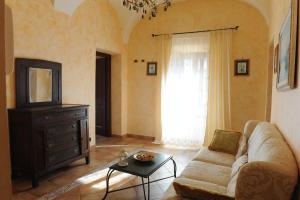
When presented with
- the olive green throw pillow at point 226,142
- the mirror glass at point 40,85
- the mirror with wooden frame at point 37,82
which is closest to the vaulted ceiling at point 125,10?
the mirror with wooden frame at point 37,82

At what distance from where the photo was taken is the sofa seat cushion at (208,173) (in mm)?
2047

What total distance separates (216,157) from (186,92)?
85.4 inches

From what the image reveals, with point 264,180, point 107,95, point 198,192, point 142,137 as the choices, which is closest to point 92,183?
point 198,192

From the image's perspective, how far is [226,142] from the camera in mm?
2912

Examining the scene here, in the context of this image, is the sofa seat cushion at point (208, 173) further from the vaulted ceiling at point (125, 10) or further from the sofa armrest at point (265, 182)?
the vaulted ceiling at point (125, 10)

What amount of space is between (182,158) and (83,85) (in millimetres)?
2306

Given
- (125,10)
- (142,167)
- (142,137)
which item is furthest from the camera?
(142,137)

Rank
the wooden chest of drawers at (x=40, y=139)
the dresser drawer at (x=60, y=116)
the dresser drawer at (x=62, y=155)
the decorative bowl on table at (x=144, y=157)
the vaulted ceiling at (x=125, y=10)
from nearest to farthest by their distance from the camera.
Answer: the decorative bowl on table at (x=144, y=157), the wooden chest of drawers at (x=40, y=139), the dresser drawer at (x=60, y=116), the dresser drawer at (x=62, y=155), the vaulted ceiling at (x=125, y=10)

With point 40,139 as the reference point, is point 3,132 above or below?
above

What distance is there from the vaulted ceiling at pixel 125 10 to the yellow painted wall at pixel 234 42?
0.12 m

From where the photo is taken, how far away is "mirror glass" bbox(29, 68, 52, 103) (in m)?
3.12

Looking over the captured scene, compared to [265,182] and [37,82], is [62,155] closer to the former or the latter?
[37,82]

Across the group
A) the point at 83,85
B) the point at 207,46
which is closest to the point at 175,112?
the point at 207,46

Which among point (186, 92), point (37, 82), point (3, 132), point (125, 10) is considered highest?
point (125, 10)
